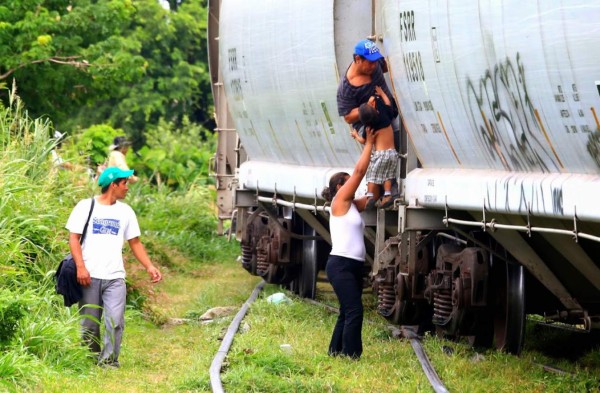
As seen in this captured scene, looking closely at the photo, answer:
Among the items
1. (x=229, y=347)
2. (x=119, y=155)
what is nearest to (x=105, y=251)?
(x=229, y=347)

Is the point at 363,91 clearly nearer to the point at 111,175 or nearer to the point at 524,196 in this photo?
the point at 111,175

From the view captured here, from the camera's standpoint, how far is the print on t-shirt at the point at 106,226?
9797 mm

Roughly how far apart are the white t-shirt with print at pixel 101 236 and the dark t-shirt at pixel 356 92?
2.27 meters

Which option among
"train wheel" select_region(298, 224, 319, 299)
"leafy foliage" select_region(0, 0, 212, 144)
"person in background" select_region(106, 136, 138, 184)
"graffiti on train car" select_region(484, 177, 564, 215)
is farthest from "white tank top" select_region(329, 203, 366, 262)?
"leafy foliage" select_region(0, 0, 212, 144)

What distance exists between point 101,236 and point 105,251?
120 millimetres

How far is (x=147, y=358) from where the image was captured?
10.8 m

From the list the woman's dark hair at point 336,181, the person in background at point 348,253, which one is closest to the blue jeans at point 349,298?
the person in background at point 348,253

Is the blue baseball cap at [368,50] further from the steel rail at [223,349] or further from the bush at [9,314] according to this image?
the bush at [9,314]

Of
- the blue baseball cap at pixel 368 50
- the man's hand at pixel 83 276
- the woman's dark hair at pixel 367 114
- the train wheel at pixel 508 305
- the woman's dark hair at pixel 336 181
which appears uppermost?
the blue baseball cap at pixel 368 50

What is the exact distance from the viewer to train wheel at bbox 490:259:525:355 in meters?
10.4

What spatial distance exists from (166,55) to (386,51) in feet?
107

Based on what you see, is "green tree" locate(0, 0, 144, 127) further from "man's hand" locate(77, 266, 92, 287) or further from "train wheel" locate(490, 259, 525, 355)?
"train wheel" locate(490, 259, 525, 355)

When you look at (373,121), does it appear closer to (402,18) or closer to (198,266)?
(402,18)

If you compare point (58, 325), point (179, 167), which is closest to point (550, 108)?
point (58, 325)
